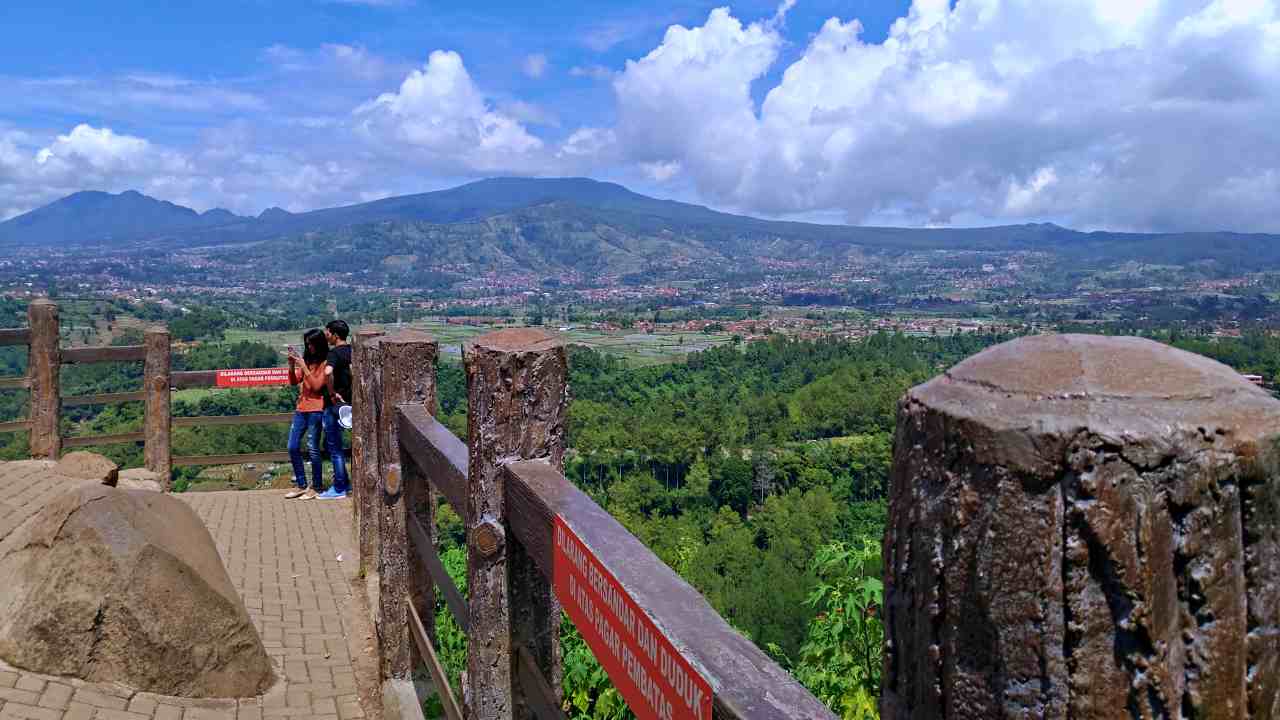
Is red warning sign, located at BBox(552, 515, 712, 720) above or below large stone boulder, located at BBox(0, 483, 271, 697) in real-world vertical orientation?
above

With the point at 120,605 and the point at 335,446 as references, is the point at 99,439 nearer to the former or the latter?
the point at 335,446

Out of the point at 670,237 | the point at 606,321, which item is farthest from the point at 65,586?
the point at 670,237

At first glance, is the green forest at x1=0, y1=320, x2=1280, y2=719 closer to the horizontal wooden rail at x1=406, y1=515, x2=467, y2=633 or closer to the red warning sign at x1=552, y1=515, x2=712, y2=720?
the horizontal wooden rail at x1=406, y1=515, x2=467, y2=633

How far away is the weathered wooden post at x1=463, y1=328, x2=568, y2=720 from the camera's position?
2252 millimetres

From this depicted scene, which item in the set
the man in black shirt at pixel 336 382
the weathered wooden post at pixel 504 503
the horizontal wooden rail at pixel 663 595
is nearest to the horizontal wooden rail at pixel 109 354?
the man in black shirt at pixel 336 382

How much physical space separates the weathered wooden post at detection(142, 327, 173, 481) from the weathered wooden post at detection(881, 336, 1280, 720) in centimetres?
951

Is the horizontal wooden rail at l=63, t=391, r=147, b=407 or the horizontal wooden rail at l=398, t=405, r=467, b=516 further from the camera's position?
the horizontal wooden rail at l=63, t=391, r=147, b=407

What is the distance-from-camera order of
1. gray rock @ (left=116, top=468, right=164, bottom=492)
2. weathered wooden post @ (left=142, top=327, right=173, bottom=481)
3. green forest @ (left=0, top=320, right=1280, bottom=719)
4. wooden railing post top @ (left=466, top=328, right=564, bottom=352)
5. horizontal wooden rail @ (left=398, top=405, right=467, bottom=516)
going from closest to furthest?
wooden railing post top @ (left=466, top=328, right=564, bottom=352) < horizontal wooden rail @ (left=398, top=405, right=467, bottom=516) < green forest @ (left=0, top=320, right=1280, bottom=719) < gray rock @ (left=116, top=468, right=164, bottom=492) < weathered wooden post @ (left=142, top=327, right=173, bottom=481)

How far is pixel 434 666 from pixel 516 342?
1.60 meters

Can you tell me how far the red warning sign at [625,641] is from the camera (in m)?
1.25

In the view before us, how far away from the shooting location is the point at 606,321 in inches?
3420

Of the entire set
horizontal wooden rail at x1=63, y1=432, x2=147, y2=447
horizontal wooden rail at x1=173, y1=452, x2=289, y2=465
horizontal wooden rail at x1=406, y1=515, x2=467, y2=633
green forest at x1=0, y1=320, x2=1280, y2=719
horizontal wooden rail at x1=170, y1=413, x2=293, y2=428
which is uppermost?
horizontal wooden rail at x1=406, y1=515, x2=467, y2=633

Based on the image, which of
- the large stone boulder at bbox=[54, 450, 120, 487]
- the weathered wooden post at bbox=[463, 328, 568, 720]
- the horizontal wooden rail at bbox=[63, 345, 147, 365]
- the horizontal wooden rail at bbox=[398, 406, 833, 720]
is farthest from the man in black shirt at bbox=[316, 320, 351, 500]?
the weathered wooden post at bbox=[463, 328, 568, 720]

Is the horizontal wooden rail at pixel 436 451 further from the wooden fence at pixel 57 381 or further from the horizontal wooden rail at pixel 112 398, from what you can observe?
the horizontal wooden rail at pixel 112 398
